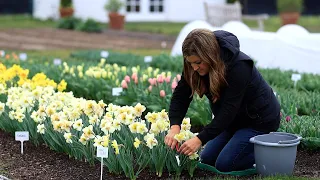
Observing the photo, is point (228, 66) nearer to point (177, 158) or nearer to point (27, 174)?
point (177, 158)

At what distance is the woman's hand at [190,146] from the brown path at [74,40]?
36.8 ft

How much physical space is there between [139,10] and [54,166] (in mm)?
20155

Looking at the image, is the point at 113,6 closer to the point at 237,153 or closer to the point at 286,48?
the point at 286,48

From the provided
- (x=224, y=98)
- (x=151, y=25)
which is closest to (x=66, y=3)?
(x=151, y=25)

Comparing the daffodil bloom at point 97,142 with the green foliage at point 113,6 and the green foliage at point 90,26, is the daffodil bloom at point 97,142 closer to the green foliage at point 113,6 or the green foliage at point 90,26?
the green foliage at point 90,26

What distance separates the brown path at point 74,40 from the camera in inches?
632

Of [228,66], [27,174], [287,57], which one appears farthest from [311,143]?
[287,57]

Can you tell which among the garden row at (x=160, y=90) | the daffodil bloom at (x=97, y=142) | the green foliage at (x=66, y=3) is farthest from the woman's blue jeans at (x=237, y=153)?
the green foliage at (x=66, y=3)

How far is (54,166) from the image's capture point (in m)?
5.36

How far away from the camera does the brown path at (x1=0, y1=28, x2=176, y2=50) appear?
16.1 metres

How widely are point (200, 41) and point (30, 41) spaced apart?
42.6ft

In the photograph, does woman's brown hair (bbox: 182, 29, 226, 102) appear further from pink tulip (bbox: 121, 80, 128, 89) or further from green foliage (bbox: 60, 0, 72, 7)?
green foliage (bbox: 60, 0, 72, 7)

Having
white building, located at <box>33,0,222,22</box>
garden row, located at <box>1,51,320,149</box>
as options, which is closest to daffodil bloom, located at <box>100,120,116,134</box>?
garden row, located at <box>1,51,320,149</box>

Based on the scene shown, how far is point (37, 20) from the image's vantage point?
24.3m
